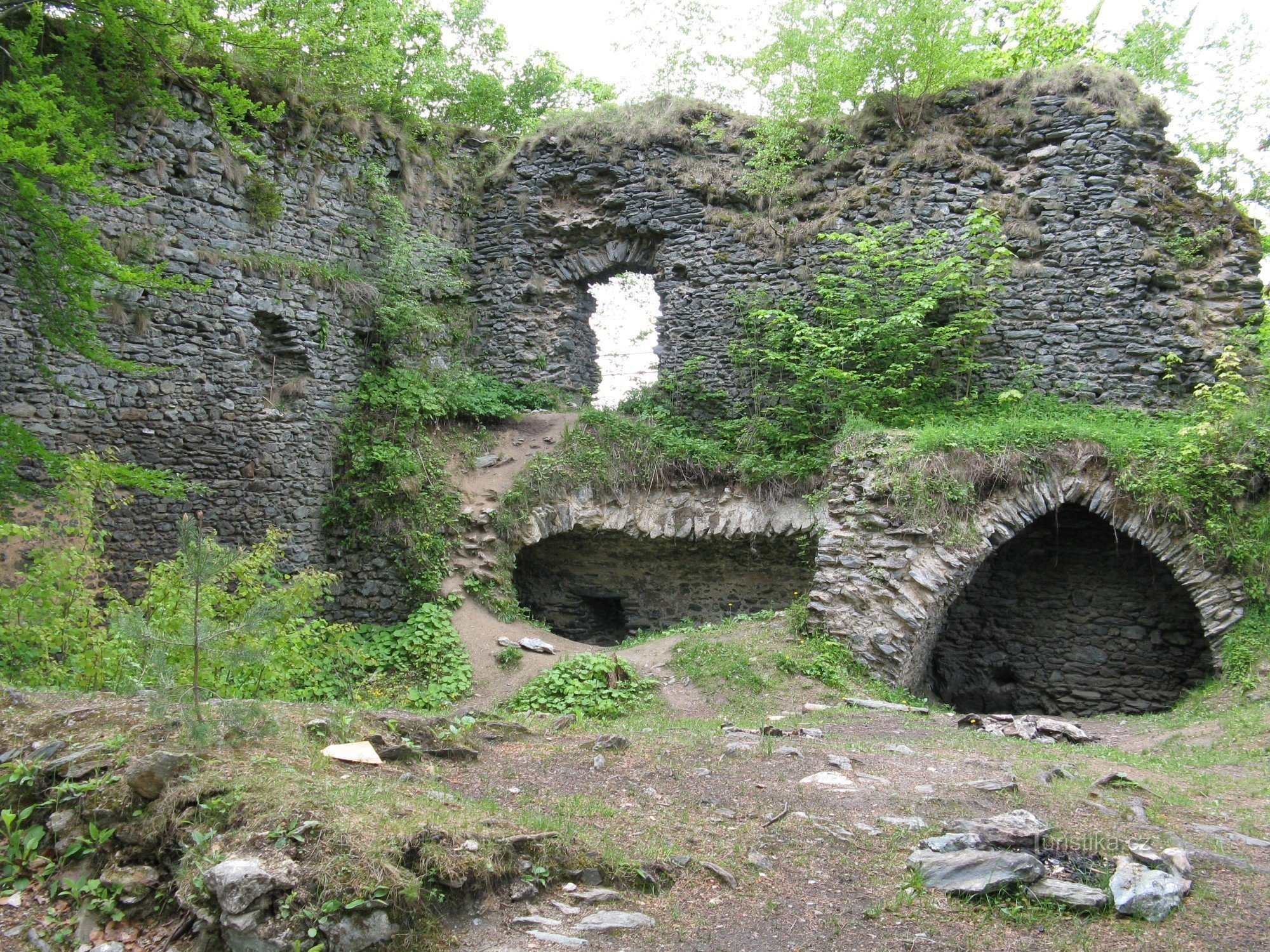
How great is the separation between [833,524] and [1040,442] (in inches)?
96.5

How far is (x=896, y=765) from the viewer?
571cm

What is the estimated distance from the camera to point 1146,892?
3582 mm

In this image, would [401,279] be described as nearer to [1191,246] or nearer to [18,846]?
[18,846]

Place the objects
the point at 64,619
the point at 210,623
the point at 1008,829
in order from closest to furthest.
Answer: the point at 1008,829, the point at 210,623, the point at 64,619

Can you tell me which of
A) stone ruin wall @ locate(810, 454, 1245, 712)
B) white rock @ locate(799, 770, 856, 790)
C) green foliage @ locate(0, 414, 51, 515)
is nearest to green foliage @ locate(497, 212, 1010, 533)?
stone ruin wall @ locate(810, 454, 1245, 712)

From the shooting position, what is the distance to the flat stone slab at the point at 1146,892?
354 cm

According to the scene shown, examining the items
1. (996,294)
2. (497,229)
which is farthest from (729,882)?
(497,229)

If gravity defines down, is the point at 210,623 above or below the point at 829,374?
below

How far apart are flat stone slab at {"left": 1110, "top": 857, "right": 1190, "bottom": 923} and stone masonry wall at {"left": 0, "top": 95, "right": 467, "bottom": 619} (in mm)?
9404

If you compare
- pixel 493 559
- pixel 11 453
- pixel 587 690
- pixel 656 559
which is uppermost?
pixel 11 453

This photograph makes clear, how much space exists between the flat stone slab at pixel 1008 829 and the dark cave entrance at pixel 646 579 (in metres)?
7.89

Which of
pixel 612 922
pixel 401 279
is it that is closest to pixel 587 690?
pixel 612 922

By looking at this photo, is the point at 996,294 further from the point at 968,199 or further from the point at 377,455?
the point at 377,455

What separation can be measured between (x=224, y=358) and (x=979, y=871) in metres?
10.6
